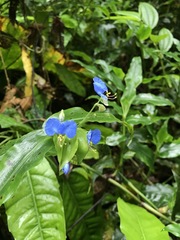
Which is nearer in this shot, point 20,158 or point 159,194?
point 20,158

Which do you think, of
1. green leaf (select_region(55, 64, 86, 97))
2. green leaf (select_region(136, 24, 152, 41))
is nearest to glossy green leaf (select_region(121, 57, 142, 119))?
green leaf (select_region(136, 24, 152, 41))

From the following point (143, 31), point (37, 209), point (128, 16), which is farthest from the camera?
point (128, 16)

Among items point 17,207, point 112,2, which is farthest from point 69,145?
point 112,2

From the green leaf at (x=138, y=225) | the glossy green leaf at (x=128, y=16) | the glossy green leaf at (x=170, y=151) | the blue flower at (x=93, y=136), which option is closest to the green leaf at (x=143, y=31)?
the glossy green leaf at (x=128, y=16)

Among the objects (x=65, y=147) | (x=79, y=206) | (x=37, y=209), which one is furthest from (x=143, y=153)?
(x=65, y=147)

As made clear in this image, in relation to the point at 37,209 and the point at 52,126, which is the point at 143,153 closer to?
the point at 37,209

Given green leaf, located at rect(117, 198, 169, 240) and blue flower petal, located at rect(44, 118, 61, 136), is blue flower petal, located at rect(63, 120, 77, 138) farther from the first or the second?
green leaf, located at rect(117, 198, 169, 240)

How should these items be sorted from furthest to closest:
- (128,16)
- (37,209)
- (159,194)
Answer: (128,16)
(159,194)
(37,209)
